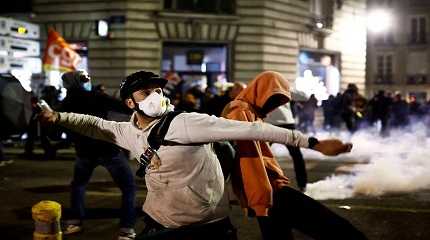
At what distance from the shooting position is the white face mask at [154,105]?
3348 millimetres

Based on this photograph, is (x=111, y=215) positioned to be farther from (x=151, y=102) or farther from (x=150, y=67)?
(x=150, y=67)

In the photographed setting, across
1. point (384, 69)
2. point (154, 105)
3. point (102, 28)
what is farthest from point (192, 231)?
point (384, 69)

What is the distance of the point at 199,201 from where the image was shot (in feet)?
10.9

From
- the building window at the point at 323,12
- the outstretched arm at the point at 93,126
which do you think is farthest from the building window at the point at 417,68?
the outstretched arm at the point at 93,126

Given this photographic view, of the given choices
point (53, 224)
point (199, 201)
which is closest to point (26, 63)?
point (53, 224)

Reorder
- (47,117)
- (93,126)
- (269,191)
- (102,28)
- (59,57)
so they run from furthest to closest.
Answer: (102,28) → (59,57) → (269,191) → (93,126) → (47,117)

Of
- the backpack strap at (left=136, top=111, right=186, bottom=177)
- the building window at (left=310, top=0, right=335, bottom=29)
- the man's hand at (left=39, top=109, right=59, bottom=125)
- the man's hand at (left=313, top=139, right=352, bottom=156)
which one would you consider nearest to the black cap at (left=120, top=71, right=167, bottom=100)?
the backpack strap at (left=136, top=111, right=186, bottom=177)

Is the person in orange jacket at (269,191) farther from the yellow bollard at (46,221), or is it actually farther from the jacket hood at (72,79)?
the jacket hood at (72,79)

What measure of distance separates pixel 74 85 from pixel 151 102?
317 centimetres

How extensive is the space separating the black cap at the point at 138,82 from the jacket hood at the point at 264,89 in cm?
124

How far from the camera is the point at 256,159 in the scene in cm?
423

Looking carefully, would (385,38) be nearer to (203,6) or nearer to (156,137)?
(203,6)

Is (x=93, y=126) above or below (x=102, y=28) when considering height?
below

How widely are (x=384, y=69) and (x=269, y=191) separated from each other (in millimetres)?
47783
